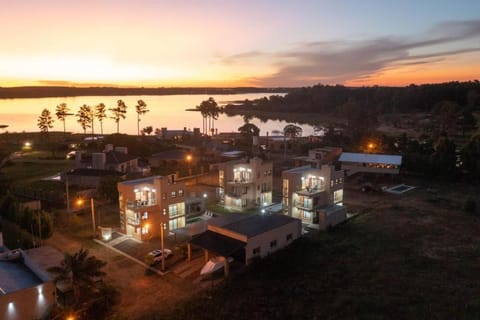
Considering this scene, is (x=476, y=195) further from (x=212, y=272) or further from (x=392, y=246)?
(x=212, y=272)

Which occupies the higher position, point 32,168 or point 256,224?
point 256,224

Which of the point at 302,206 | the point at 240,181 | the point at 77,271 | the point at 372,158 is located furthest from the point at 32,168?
the point at 372,158

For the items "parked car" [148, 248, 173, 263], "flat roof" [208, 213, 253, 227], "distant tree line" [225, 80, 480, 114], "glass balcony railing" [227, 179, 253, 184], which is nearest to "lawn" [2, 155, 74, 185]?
"glass balcony railing" [227, 179, 253, 184]

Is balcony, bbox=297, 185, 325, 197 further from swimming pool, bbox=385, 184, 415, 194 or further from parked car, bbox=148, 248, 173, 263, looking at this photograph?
swimming pool, bbox=385, 184, 415, 194

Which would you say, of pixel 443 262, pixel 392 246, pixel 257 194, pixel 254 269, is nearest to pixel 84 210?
pixel 257 194

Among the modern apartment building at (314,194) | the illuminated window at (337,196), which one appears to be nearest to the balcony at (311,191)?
the modern apartment building at (314,194)

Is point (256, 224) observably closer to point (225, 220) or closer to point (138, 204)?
point (225, 220)

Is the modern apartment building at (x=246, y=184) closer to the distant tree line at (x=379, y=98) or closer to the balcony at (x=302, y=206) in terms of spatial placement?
the balcony at (x=302, y=206)
